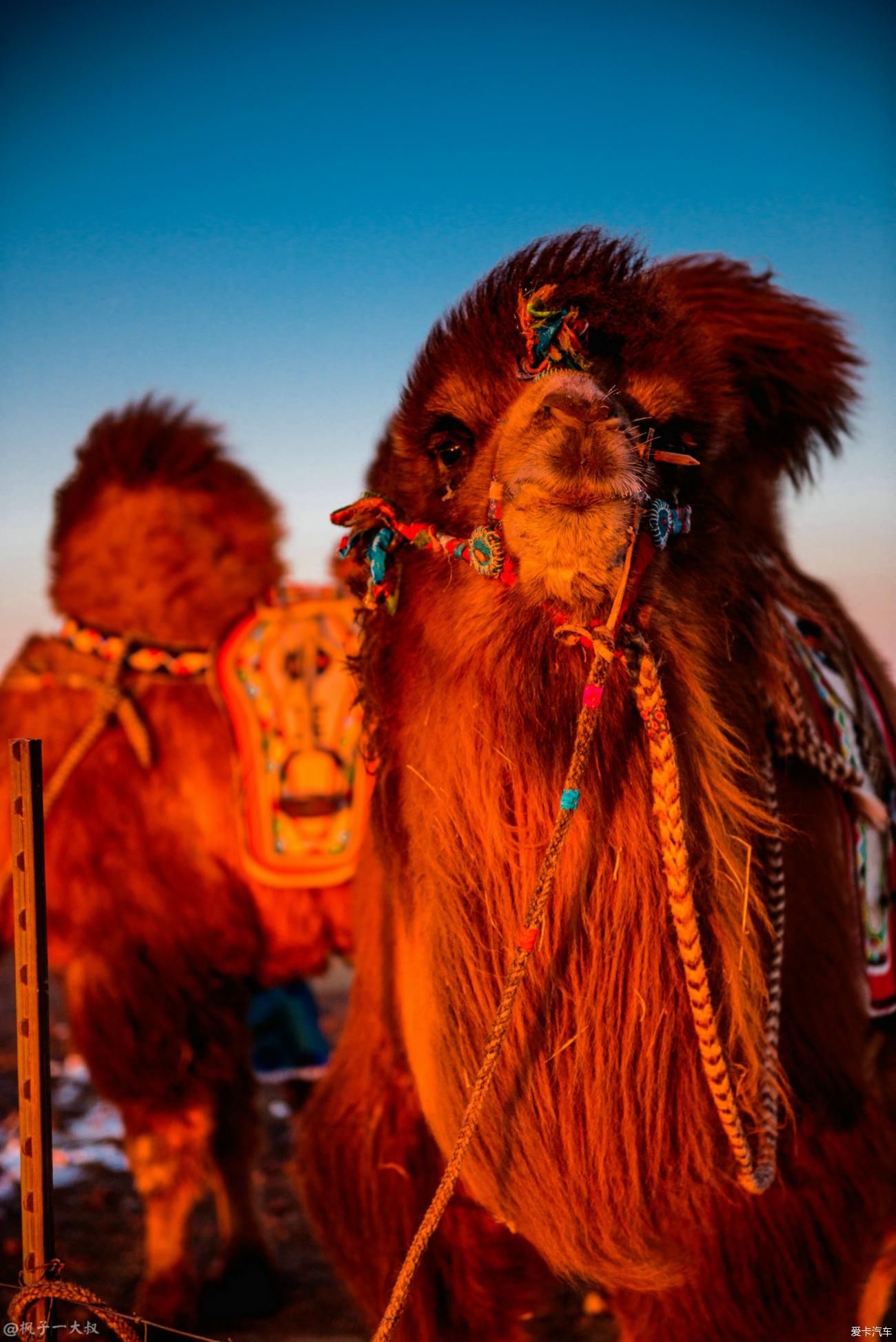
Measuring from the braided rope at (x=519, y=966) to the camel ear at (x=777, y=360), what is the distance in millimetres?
1312

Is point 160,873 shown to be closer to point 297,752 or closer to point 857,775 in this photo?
point 297,752

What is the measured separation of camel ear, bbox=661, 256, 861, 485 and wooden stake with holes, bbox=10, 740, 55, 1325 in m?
1.77

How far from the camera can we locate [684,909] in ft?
5.80

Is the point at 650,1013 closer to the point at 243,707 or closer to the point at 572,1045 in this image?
the point at 572,1045

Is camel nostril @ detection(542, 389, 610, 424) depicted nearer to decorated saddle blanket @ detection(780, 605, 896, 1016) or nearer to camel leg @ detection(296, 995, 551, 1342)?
decorated saddle blanket @ detection(780, 605, 896, 1016)

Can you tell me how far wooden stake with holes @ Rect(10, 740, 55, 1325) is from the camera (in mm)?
1748

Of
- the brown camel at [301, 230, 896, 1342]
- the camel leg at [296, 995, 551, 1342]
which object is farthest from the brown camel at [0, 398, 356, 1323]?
the brown camel at [301, 230, 896, 1342]

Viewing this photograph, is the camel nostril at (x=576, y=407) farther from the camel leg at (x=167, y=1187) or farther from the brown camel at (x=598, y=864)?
the camel leg at (x=167, y=1187)

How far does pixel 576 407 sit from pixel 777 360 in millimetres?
1277

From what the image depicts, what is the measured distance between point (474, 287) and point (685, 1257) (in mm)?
1648

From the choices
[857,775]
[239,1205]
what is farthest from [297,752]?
[857,775]

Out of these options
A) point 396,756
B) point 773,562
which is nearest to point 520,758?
point 396,756

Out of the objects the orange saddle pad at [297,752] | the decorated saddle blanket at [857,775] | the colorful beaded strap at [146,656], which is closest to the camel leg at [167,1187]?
the orange saddle pad at [297,752]

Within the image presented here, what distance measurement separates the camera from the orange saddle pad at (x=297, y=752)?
387 cm
